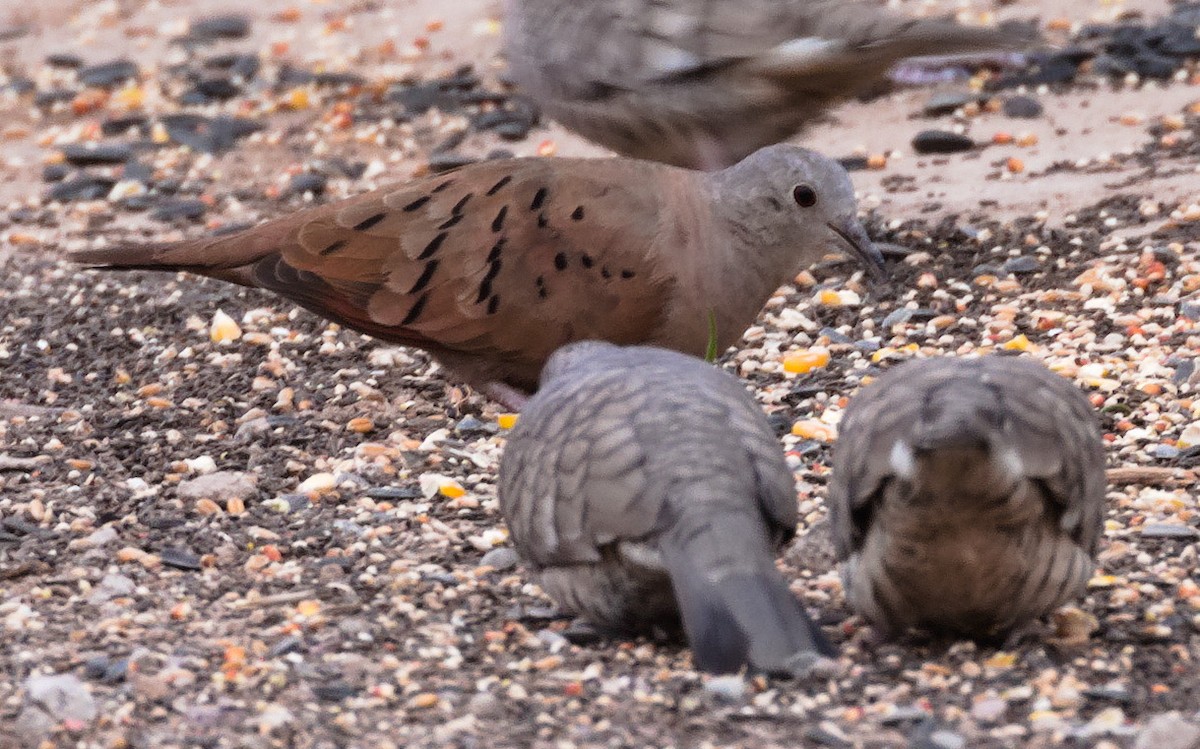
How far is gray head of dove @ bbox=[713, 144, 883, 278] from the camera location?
215 inches

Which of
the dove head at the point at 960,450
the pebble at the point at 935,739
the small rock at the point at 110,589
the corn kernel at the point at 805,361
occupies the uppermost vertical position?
the dove head at the point at 960,450

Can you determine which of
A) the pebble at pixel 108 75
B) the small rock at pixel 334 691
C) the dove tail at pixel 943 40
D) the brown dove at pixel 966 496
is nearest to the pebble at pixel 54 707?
the small rock at pixel 334 691

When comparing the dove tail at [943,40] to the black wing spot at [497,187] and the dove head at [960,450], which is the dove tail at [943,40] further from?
the dove head at [960,450]

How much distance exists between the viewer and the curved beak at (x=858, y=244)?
547 centimetres

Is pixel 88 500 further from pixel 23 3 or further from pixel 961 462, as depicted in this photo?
pixel 23 3

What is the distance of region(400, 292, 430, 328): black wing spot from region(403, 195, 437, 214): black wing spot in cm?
26

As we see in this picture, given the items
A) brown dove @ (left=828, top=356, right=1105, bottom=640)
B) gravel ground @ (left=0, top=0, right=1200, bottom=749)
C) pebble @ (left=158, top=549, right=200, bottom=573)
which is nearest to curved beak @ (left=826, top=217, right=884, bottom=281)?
gravel ground @ (left=0, top=0, right=1200, bottom=749)

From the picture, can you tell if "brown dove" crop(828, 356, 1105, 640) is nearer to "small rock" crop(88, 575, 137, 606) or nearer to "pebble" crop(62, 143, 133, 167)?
"small rock" crop(88, 575, 137, 606)

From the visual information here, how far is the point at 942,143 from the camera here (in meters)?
7.59

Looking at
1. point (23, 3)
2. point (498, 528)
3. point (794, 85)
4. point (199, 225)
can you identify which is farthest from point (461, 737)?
point (23, 3)

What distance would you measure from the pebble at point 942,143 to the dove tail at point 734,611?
446 cm

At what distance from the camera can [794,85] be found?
20.9ft

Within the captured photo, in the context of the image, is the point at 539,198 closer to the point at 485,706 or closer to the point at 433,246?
the point at 433,246

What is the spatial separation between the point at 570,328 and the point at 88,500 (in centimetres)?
141
